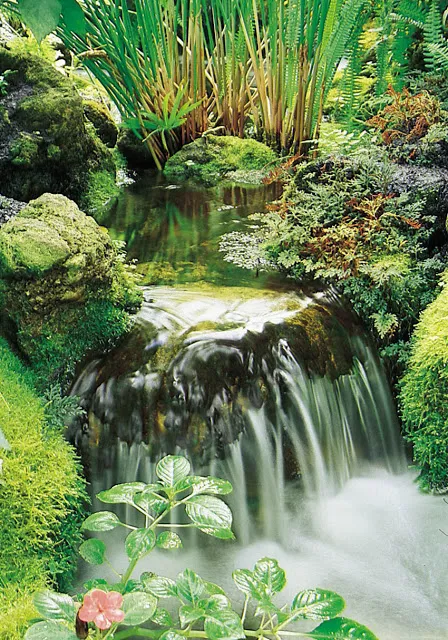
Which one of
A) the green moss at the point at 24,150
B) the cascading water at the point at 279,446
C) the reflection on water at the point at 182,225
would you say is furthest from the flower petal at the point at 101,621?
the green moss at the point at 24,150

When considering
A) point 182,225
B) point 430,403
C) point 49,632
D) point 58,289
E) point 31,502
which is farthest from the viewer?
point 182,225

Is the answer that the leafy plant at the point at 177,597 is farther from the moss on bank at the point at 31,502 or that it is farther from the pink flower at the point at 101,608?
the moss on bank at the point at 31,502

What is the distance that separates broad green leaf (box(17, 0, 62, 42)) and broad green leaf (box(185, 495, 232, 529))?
128 cm

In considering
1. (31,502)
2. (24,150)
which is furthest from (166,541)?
(24,150)

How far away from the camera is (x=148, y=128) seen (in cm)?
572

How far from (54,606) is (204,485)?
0.54m

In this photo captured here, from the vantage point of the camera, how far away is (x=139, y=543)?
1.65 m

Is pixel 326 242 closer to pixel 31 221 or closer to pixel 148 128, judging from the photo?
pixel 31 221

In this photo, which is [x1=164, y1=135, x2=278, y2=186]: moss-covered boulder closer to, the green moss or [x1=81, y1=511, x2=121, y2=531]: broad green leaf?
the green moss

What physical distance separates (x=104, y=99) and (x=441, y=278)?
5.02m

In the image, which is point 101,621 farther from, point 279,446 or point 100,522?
point 279,446

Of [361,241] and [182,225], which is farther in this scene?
[182,225]

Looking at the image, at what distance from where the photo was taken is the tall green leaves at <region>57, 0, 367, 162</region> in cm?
488

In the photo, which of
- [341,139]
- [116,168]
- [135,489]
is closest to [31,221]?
[135,489]
